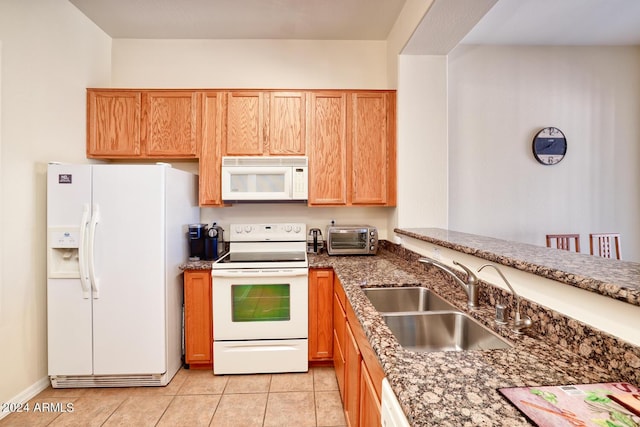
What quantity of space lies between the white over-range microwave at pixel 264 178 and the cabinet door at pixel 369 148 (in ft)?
1.60

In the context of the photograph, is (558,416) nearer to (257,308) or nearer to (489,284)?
(489,284)

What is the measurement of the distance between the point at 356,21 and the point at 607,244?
323 centimetres

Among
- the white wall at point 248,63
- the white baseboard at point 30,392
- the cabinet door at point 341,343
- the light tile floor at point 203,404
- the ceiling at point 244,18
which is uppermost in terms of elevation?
the ceiling at point 244,18

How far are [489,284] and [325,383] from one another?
4.93ft

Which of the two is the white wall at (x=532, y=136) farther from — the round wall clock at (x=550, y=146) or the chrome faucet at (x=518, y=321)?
the chrome faucet at (x=518, y=321)

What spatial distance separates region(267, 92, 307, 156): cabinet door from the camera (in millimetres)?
2689

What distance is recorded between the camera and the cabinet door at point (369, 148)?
107 inches

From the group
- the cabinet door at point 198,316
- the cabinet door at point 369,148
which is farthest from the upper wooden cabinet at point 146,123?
the cabinet door at point 369,148

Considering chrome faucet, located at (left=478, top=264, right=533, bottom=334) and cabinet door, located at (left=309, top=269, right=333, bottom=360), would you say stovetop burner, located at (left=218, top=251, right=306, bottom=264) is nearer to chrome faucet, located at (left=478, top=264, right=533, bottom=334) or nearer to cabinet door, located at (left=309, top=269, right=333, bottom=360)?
cabinet door, located at (left=309, top=269, right=333, bottom=360)

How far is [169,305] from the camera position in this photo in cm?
223

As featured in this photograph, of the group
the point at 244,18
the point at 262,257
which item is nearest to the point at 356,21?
the point at 244,18

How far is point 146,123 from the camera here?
2.66 meters

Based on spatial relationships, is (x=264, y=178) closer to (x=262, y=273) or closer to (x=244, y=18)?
(x=262, y=273)

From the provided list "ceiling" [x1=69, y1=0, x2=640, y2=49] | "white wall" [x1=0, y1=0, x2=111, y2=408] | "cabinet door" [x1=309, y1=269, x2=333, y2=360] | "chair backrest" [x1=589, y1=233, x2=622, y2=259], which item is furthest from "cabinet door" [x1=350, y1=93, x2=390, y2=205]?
"white wall" [x1=0, y1=0, x2=111, y2=408]
